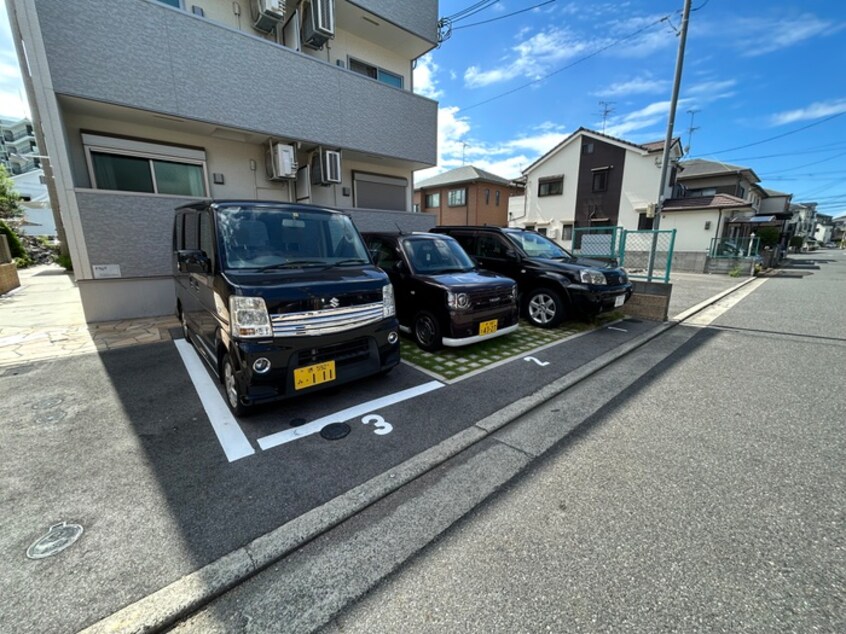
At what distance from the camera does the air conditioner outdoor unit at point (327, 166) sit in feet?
24.4

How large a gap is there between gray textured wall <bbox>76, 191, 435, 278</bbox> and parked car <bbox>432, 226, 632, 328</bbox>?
5.26m

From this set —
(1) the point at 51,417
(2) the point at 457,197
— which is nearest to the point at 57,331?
(1) the point at 51,417

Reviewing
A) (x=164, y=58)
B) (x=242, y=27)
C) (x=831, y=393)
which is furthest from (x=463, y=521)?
(x=242, y=27)

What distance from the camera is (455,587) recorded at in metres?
1.60

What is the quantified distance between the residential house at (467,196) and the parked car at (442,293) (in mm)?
19668

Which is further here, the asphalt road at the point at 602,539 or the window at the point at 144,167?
the window at the point at 144,167

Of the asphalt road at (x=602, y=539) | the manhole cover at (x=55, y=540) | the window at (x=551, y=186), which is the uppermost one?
the window at (x=551, y=186)

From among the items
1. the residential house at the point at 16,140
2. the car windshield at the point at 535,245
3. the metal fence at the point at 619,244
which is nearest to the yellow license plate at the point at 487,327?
the car windshield at the point at 535,245

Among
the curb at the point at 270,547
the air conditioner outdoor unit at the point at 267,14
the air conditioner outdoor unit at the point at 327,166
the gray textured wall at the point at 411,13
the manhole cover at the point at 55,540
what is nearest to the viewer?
the curb at the point at 270,547

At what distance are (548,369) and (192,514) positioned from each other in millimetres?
3643

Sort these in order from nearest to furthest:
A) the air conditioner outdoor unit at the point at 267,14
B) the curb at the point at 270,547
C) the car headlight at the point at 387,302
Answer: the curb at the point at 270,547, the car headlight at the point at 387,302, the air conditioner outdoor unit at the point at 267,14

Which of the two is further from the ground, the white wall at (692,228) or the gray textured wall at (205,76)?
the gray textured wall at (205,76)

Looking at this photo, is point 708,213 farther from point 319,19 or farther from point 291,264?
point 291,264

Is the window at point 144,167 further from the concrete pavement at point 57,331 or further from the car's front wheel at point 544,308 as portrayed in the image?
the car's front wheel at point 544,308
